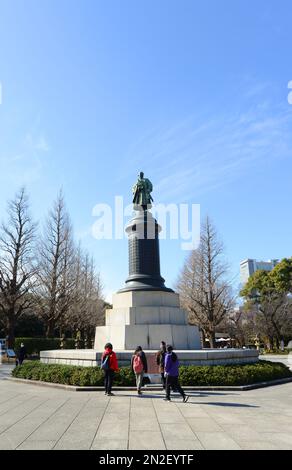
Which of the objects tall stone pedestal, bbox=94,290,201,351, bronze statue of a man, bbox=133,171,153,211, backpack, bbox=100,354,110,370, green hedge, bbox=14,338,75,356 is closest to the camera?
backpack, bbox=100,354,110,370

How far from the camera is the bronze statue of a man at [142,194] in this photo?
18.2 m

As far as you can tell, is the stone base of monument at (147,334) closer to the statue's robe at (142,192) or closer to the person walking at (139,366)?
the person walking at (139,366)

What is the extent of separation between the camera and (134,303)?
15477mm

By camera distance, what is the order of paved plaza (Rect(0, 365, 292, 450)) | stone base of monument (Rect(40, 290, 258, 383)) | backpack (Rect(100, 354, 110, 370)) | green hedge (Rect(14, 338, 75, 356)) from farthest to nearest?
green hedge (Rect(14, 338, 75, 356)) < stone base of monument (Rect(40, 290, 258, 383)) < backpack (Rect(100, 354, 110, 370)) < paved plaza (Rect(0, 365, 292, 450))

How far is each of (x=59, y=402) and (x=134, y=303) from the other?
21.0 feet

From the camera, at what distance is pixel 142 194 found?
724 inches

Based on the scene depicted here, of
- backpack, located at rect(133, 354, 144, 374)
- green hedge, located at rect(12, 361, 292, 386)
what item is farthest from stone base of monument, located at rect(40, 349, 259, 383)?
backpack, located at rect(133, 354, 144, 374)

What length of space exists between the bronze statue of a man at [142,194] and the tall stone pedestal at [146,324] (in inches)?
184

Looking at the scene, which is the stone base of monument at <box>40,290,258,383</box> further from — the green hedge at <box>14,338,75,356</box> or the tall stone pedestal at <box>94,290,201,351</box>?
the green hedge at <box>14,338,75,356</box>

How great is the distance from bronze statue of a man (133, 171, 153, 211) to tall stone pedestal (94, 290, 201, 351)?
184 inches

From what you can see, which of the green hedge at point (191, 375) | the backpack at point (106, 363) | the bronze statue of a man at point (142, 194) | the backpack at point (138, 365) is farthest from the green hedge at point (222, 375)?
the bronze statue of a man at point (142, 194)

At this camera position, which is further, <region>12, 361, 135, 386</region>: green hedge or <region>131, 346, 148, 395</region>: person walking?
<region>12, 361, 135, 386</region>: green hedge

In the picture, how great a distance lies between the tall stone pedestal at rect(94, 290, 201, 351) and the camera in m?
14.2

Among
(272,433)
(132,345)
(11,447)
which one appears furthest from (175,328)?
(11,447)
